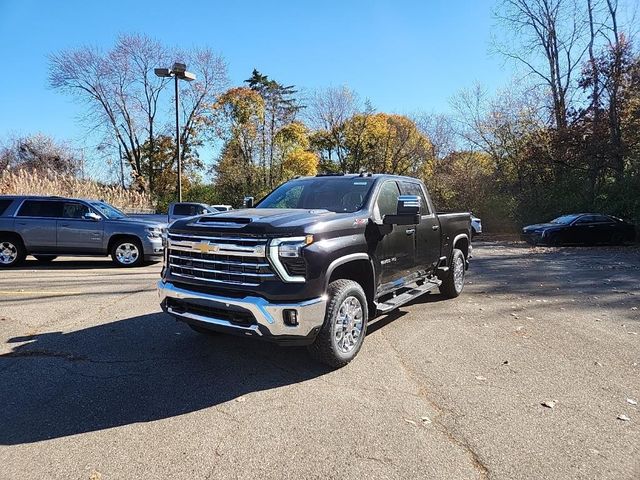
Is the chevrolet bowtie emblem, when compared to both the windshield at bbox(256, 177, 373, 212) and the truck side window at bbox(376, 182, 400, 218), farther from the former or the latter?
the truck side window at bbox(376, 182, 400, 218)

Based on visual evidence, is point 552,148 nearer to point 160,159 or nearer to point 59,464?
point 59,464

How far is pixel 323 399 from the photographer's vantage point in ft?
12.5

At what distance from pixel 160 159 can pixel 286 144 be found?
1092cm

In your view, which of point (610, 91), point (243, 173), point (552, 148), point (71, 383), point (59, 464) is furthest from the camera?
point (243, 173)

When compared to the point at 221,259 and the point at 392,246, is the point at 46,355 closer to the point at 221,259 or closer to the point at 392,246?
→ the point at 221,259

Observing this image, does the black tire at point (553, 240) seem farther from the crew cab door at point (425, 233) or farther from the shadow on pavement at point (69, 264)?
the shadow on pavement at point (69, 264)

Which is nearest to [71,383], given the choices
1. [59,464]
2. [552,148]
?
[59,464]

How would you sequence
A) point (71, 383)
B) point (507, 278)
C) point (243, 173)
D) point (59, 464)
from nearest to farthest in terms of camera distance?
point (59, 464)
point (71, 383)
point (507, 278)
point (243, 173)

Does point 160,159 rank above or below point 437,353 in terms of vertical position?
above

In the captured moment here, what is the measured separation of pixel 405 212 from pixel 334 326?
4.90ft

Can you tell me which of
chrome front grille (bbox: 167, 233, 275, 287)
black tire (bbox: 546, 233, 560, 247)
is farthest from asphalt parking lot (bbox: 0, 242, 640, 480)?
black tire (bbox: 546, 233, 560, 247)

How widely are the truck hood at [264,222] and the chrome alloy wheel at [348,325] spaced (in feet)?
2.80

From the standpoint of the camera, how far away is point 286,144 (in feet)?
128

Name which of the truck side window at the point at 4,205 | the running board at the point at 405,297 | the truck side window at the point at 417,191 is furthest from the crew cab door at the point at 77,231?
the running board at the point at 405,297
